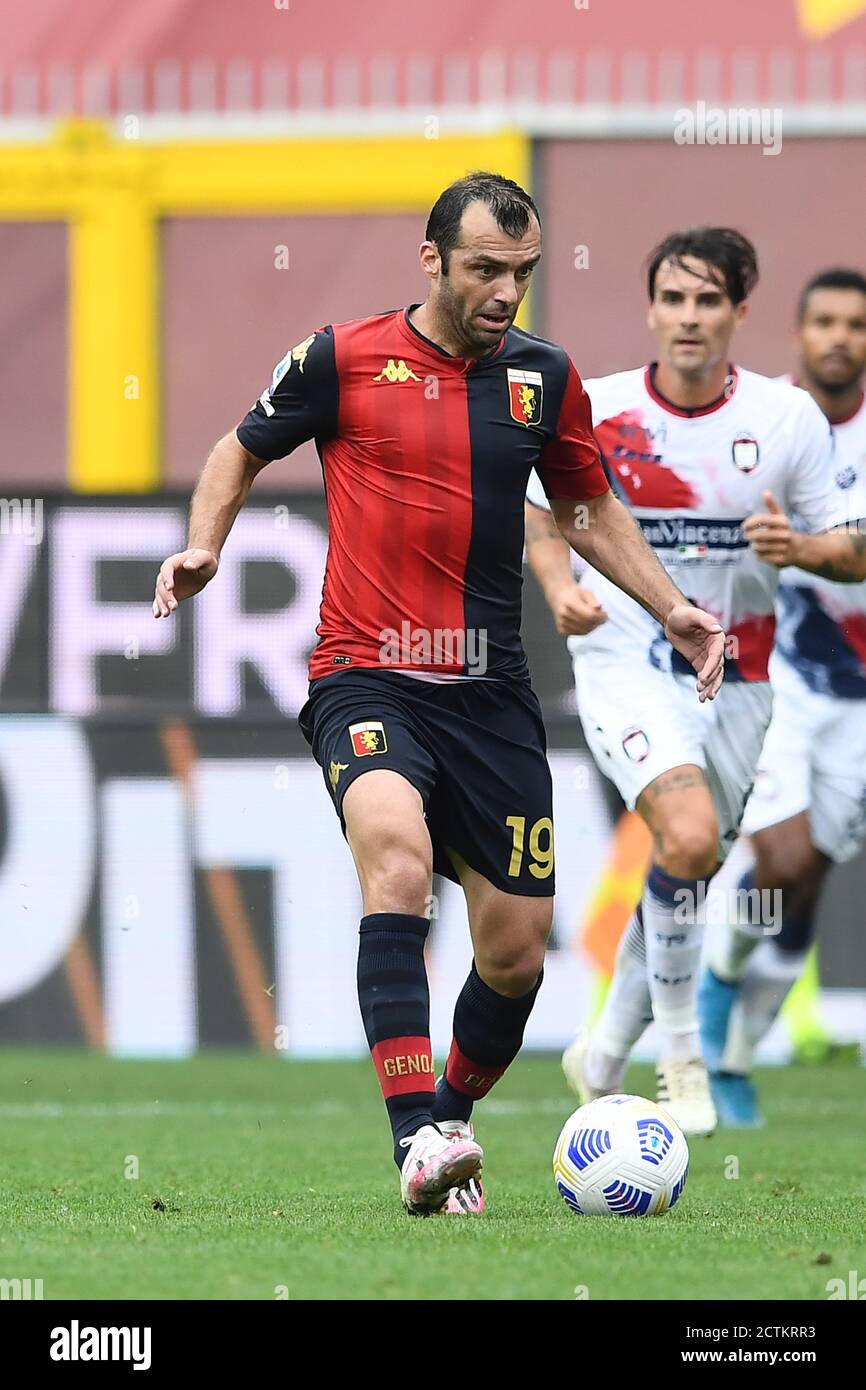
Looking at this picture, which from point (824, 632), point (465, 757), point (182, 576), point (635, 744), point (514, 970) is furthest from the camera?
point (824, 632)

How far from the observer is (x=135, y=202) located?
549 inches

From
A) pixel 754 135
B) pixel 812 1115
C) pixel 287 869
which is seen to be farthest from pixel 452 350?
pixel 754 135

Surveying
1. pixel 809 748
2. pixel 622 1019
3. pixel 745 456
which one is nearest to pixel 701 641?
pixel 745 456

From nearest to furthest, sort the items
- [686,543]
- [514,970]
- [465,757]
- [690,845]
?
[465,757] → [514,970] → [690,845] → [686,543]

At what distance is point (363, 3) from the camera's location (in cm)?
1468

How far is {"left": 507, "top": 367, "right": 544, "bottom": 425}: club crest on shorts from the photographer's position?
565cm

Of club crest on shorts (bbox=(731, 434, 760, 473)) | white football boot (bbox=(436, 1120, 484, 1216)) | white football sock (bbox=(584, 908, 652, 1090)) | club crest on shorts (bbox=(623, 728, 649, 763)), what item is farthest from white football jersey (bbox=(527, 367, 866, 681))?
white football boot (bbox=(436, 1120, 484, 1216))

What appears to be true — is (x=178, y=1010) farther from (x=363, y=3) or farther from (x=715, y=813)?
(x=363, y=3)

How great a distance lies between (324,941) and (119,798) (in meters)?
1.03

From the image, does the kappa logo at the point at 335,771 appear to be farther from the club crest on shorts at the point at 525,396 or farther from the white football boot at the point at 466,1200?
the club crest on shorts at the point at 525,396

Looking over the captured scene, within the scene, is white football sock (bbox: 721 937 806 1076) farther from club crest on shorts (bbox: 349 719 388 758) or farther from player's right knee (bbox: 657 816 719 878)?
club crest on shorts (bbox: 349 719 388 758)

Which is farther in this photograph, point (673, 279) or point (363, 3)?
point (363, 3)

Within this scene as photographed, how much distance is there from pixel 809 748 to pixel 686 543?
2022mm

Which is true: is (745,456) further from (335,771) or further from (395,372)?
(335,771)
